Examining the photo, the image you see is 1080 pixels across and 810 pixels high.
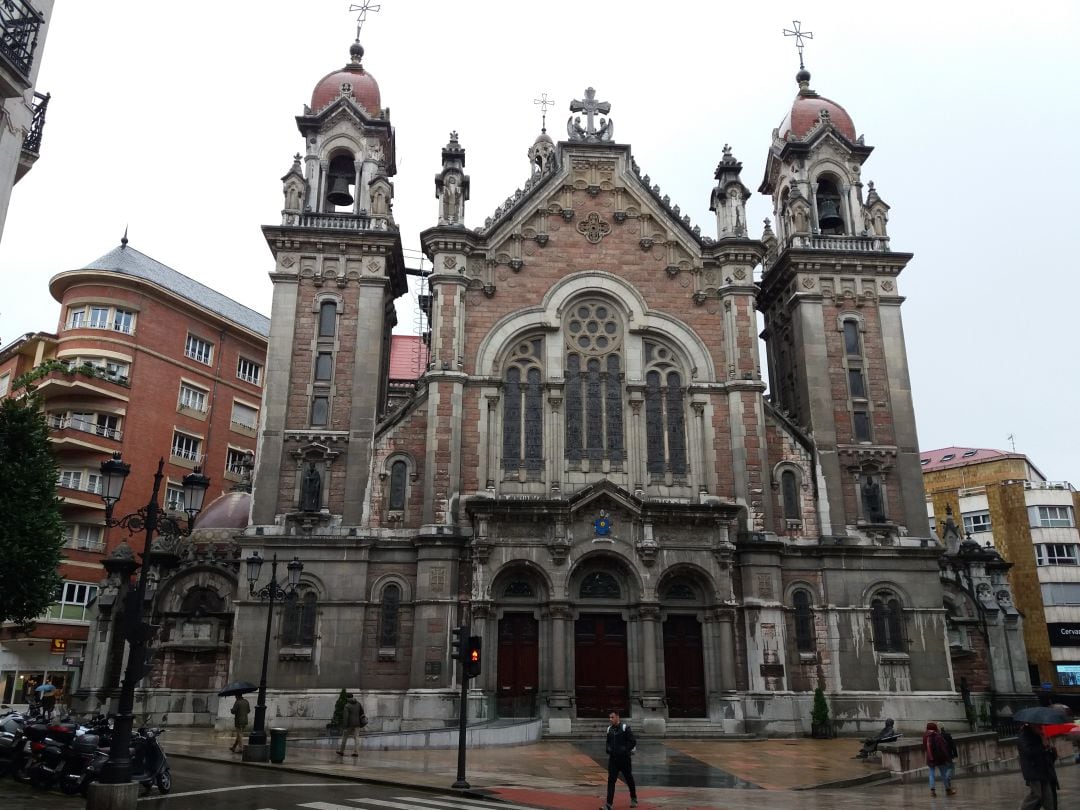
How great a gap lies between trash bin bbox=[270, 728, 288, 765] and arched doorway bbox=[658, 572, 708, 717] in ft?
44.6

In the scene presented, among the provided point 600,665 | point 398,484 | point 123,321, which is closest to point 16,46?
point 398,484

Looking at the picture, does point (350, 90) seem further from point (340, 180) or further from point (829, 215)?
point (829, 215)

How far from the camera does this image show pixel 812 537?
31.9m

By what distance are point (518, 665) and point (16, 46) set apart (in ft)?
72.3

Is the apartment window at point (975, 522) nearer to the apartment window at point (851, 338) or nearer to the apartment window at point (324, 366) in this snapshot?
the apartment window at point (851, 338)

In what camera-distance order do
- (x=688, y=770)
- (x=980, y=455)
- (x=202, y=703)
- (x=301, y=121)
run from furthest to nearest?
(x=980, y=455) → (x=301, y=121) → (x=202, y=703) → (x=688, y=770)

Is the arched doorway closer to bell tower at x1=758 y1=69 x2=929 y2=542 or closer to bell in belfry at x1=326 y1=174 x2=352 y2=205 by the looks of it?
bell tower at x1=758 y1=69 x2=929 y2=542

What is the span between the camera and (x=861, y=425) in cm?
3384

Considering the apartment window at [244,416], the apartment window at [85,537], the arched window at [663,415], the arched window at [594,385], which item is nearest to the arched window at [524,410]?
the arched window at [594,385]

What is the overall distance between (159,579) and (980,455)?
184 feet

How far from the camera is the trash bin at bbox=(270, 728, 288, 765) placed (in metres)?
20.2

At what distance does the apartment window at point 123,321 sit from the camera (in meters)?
49.0

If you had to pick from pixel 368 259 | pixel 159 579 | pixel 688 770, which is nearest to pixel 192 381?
pixel 159 579

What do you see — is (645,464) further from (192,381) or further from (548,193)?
(192,381)
